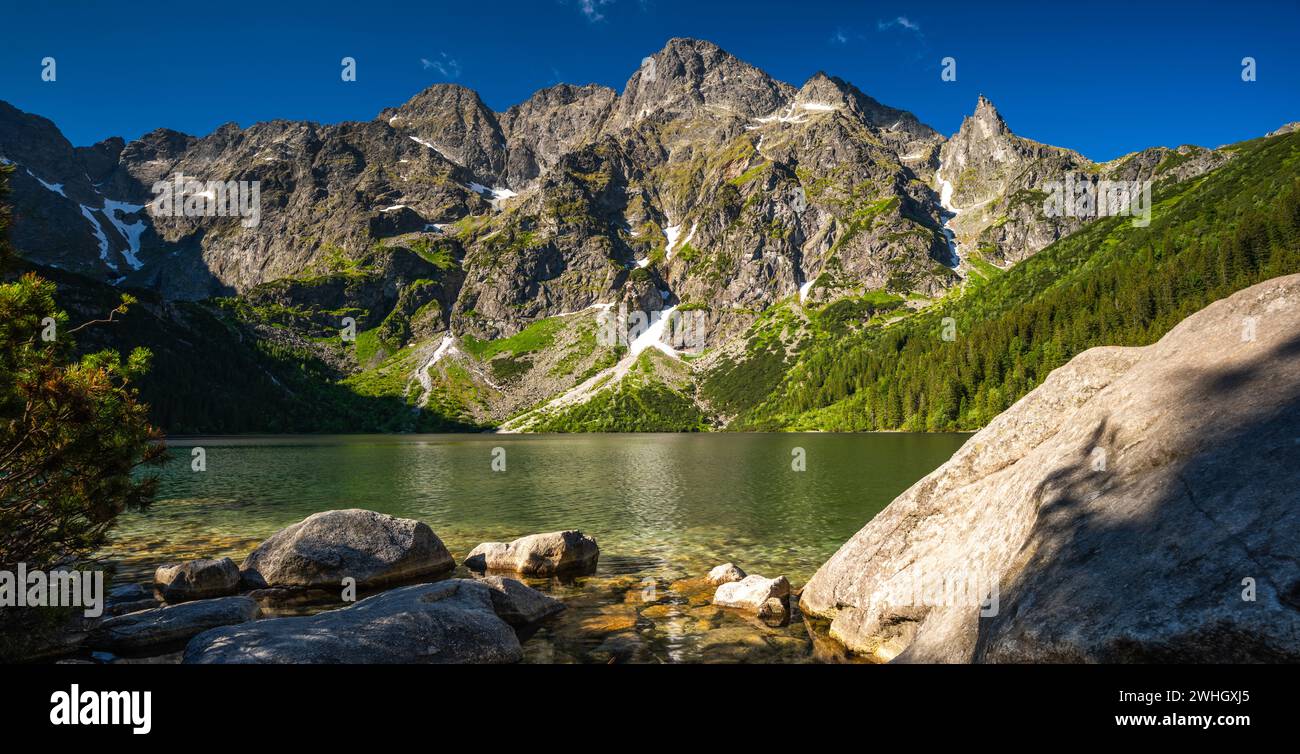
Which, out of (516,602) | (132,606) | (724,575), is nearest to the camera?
(516,602)

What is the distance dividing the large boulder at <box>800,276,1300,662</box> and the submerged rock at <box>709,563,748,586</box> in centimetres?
682

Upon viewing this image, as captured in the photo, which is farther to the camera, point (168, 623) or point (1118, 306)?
point (1118, 306)

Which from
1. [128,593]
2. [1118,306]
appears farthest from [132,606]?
[1118,306]

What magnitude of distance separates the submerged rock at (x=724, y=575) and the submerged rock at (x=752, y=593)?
2043mm

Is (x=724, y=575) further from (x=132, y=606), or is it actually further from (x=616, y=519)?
(x=132, y=606)

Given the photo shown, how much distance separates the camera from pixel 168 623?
17.0 meters

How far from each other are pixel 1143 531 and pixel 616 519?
36.1 meters

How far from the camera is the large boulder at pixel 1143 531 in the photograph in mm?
6859

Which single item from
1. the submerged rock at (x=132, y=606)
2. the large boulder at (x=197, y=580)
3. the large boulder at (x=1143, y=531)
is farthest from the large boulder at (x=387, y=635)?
the large boulder at (x=197, y=580)

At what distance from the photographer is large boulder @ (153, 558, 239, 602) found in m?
22.2

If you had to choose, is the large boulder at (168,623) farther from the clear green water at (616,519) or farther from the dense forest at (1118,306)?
the dense forest at (1118,306)
